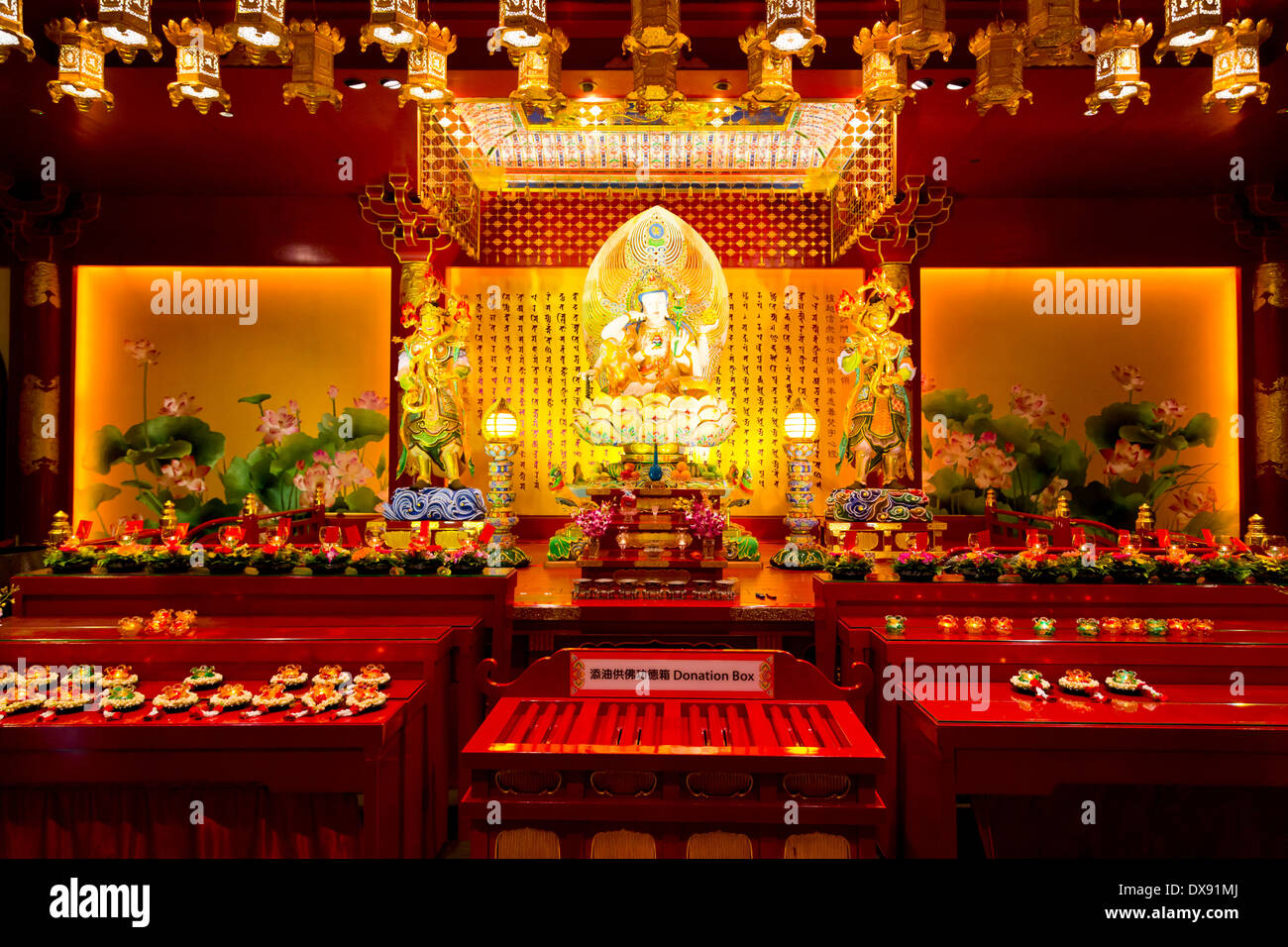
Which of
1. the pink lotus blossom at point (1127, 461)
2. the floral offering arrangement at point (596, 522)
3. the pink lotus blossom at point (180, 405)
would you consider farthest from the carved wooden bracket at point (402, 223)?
the pink lotus blossom at point (1127, 461)

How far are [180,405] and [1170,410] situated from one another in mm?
9374

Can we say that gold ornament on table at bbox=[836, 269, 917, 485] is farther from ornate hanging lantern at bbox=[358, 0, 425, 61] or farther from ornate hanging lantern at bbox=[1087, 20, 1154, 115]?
ornate hanging lantern at bbox=[358, 0, 425, 61]

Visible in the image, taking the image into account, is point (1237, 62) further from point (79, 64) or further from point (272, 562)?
point (272, 562)

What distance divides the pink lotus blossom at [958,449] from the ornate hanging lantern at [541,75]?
5.68m

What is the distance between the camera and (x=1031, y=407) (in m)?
7.16

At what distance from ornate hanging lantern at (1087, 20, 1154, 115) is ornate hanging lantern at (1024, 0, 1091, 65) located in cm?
15

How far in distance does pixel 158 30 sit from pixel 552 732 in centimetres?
481

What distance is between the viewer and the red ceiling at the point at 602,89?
4.28 m

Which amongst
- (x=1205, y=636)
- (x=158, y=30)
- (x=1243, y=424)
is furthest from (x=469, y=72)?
(x=1243, y=424)

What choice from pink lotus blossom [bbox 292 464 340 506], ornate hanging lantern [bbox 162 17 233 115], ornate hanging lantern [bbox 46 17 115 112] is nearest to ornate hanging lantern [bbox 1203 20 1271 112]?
ornate hanging lantern [bbox 162 17 233 115]

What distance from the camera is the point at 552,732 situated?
2062 mm

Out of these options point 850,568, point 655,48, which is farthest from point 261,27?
point 850,568

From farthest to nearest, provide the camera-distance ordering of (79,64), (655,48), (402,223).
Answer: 1. (402,223)
2. (79,64)
3. (655,48)

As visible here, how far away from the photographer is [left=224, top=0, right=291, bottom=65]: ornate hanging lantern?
2.29 metres
